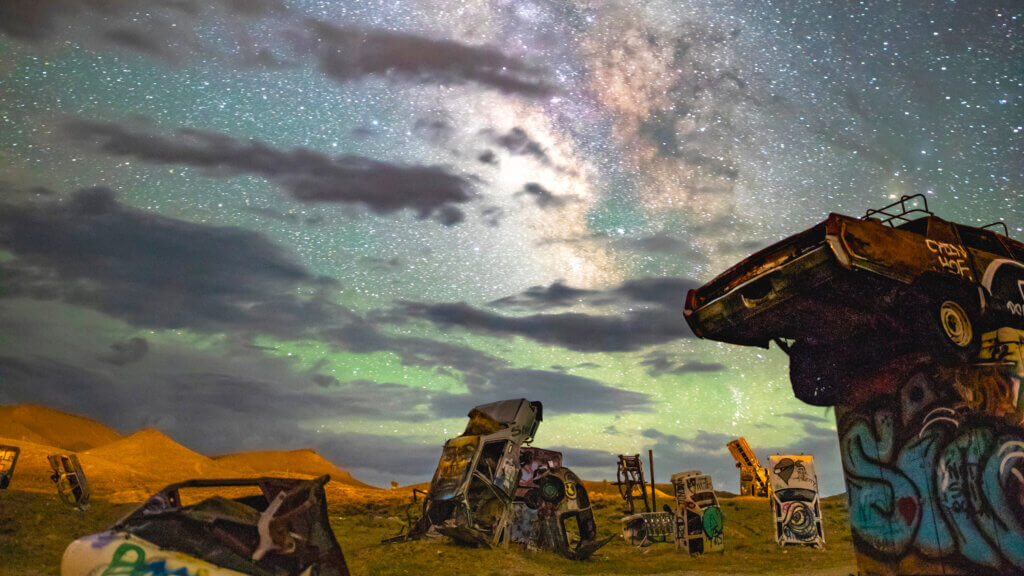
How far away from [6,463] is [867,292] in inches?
1016

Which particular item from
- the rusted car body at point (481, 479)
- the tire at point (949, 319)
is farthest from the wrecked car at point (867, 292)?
the rusted car body at point (481, 479)

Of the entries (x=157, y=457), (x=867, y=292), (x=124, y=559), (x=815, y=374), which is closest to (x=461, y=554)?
(x=815, y=374)

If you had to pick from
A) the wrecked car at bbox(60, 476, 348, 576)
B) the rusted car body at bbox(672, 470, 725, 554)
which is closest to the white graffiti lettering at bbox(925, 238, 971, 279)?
the wrecked car at bbox(60, 476, 348, 576)

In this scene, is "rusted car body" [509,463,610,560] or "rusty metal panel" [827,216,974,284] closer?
"rusty metal panel" [827,216,974,284]

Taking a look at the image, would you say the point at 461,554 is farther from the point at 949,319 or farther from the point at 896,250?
the point at 896,250

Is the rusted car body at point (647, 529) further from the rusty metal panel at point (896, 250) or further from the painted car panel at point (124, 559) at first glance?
the painted car panel at point (124, 559)

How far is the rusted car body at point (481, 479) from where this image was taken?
58.5ft

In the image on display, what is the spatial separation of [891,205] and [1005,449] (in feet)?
10.7

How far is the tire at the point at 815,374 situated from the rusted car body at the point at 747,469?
30.3 m

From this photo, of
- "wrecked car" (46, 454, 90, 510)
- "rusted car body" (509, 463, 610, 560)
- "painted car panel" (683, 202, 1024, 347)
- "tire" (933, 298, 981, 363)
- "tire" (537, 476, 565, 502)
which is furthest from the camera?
"wrecked car" (46, 454, 90, 510)

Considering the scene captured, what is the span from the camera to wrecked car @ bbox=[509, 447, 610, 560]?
19.3m

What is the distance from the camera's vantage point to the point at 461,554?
1652 centimetres

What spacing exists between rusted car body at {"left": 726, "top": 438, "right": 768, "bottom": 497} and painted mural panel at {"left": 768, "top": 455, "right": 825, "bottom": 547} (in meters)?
18.3

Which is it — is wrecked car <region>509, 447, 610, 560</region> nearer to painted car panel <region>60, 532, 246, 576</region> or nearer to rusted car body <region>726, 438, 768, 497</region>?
painted car panel <region>60, 532, 246, 576</region>
